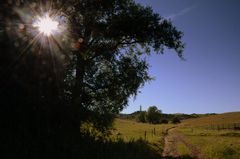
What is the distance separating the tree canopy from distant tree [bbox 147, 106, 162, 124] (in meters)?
Result: 118

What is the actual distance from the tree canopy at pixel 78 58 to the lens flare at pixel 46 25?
44 centimetres

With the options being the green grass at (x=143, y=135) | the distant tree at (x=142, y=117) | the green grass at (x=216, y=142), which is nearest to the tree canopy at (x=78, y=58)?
the green grass at (x=143, y=135)

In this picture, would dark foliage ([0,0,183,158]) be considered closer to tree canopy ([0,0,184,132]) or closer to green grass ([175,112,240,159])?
tree canopy ([0,0,184,132])

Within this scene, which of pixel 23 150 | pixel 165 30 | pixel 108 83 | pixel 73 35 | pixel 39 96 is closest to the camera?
pixel 23 150

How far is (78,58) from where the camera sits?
66.2 ft

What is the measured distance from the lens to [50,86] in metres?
12.0

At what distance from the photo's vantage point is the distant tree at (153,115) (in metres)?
141

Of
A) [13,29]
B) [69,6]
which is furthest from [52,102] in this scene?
[69,6]

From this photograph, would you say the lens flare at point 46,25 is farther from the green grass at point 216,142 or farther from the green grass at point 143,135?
the green grass at point 216,142

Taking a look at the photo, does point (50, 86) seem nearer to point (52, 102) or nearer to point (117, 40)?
point (52, 102)

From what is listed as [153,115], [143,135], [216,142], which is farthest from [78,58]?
[153,115]

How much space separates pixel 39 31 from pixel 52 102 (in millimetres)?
4304

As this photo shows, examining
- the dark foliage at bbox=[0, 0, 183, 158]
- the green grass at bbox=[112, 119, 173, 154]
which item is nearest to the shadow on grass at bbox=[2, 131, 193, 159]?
the dark foliage at bbox=[0, 0, 183, 158]

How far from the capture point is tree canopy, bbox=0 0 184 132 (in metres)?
10.8
